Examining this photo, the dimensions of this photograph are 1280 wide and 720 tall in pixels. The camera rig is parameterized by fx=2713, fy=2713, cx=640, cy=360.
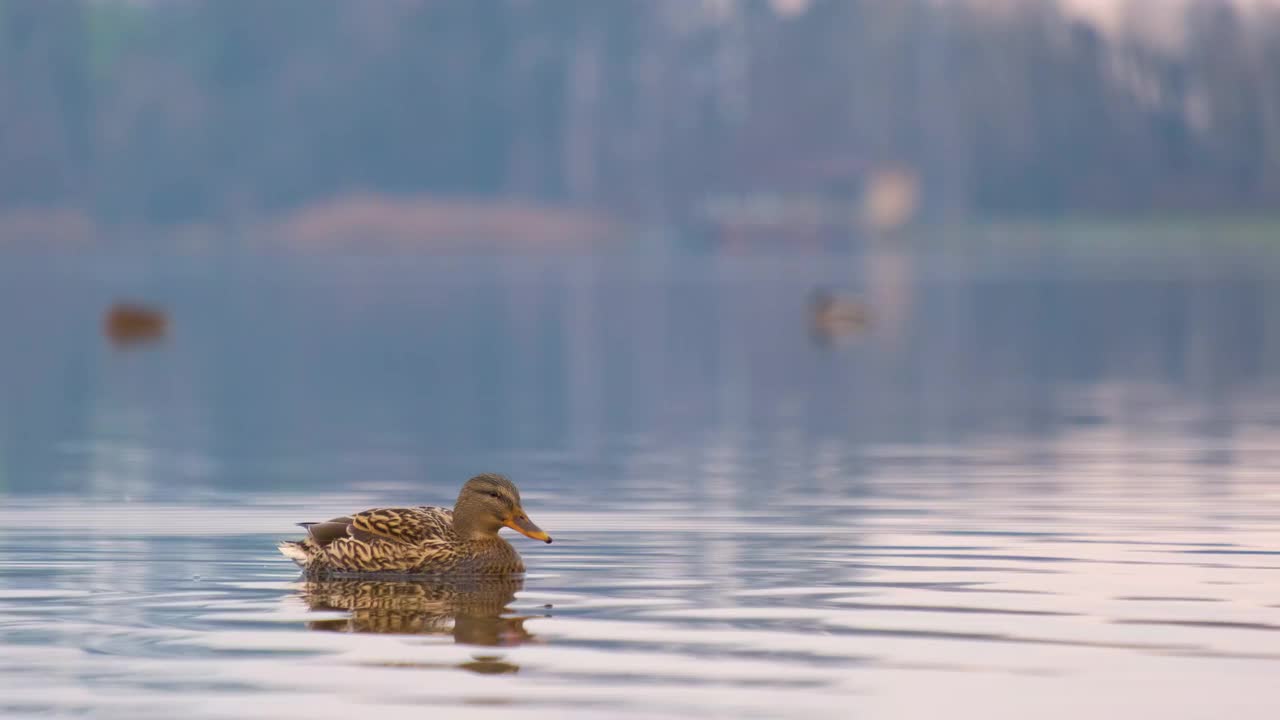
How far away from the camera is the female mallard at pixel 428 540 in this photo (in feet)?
58.9

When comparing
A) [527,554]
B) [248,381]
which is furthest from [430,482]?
[248,381]

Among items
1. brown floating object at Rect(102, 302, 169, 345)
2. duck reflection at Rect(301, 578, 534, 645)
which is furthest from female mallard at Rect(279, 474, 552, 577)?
brown floating object at Rect(102, 302, 169, 345)

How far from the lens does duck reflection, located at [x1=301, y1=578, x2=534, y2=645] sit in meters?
16.1

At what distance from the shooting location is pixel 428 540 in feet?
59.4

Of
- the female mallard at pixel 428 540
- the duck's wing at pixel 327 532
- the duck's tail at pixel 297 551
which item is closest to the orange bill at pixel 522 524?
the female mallard at pixel 428 540

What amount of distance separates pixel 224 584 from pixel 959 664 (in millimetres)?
5589

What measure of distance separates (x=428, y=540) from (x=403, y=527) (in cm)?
21

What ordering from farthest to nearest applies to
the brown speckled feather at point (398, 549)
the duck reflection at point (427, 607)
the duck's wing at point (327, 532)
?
1. the duck's wing at point (327, 532)
2. the brown speckled feather at point (398, 549)
3. the duck reflection at point (427, 607)

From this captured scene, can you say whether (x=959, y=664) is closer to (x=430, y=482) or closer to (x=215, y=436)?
(x=430, y=482)

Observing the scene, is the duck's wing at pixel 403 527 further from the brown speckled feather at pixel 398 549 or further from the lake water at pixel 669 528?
the lake water at pixel 669 528

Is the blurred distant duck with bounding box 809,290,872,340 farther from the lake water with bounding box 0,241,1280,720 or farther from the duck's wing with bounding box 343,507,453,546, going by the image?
the duck's wing with bounding box 343,507,453,546

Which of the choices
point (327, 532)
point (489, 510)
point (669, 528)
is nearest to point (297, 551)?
point (327, 532)

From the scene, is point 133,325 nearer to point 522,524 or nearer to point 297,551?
point 297,551

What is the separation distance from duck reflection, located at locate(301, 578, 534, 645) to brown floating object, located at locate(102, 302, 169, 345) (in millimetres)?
45437
